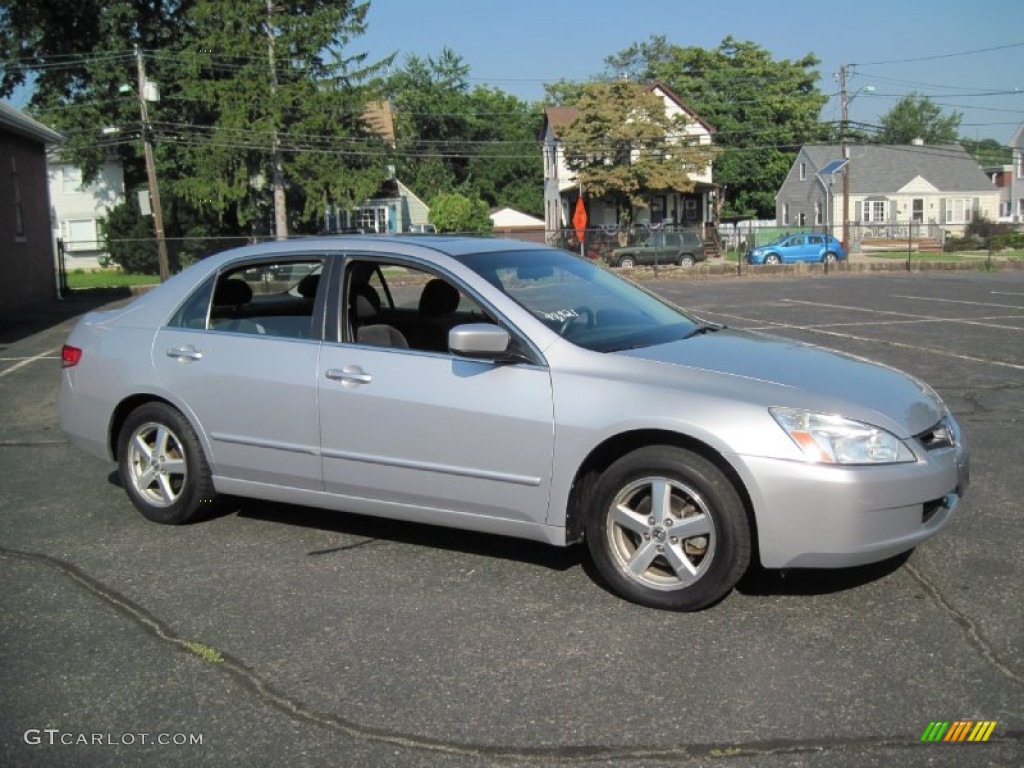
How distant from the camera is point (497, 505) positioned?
4.58m

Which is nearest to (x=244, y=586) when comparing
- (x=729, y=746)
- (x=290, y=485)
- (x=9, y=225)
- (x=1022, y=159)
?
(x=290, y=485)

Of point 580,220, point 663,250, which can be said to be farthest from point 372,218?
point 663,250

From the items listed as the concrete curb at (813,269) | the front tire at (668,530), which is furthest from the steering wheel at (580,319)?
the concrete curb at (813,269)

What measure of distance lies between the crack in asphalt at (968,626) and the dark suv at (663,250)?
3473 cm

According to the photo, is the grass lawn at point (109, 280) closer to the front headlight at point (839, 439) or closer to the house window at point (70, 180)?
the house window at point (70, 180)

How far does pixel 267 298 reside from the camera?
576 cm

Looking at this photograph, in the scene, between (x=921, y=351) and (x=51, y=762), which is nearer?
(x=51, y=762)

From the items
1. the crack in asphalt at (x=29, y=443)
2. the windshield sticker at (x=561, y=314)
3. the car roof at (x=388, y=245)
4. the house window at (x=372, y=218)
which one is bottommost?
the crack in asphalt at (x=29, y=443)

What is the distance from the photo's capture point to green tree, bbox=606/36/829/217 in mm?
75625

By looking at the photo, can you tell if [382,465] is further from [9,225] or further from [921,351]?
[9,225]

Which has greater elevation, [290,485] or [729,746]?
[290,485]

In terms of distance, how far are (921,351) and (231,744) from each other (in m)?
10.8

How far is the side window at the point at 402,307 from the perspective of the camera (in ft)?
17.0

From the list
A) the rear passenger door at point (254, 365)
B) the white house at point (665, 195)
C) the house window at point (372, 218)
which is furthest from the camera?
the house window at point (372, 218)
